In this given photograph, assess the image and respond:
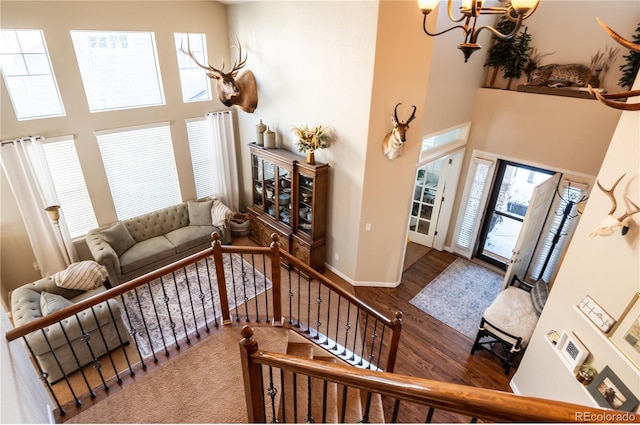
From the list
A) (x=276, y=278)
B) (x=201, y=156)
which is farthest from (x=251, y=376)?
(x=201, y=156)

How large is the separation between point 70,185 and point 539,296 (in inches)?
292

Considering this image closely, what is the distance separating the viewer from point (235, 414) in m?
2.70

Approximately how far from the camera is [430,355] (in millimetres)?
4543

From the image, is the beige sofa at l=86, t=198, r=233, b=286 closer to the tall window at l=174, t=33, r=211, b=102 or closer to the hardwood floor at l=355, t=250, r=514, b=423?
the tall window at l=174, t=33, r=211, b=102

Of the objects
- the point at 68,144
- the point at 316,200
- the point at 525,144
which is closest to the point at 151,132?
the point at 68,144

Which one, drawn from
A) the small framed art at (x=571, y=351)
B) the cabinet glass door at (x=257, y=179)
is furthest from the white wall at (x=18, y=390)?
the cabinet glass door at (x=257, y=179)

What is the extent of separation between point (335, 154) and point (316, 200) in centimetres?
80

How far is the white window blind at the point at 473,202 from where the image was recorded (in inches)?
234

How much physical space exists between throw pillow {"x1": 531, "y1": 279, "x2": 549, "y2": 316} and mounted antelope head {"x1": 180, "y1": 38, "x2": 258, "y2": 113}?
5590 millimetres

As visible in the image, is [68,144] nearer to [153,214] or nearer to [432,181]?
[153,214]

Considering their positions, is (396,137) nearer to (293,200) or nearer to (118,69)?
(293,200)

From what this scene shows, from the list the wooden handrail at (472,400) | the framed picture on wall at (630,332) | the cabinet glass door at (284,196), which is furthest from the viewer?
the cabinet glass door at (284,196)

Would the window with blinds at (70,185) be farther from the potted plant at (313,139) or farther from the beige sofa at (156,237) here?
the potted plant at (313,139)

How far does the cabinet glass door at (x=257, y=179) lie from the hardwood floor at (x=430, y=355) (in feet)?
8.70
